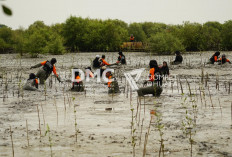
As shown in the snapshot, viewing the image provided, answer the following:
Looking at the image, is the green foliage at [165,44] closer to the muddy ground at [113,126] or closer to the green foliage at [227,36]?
the green foliage at [227,36]

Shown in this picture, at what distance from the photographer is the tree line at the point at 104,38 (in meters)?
38.2

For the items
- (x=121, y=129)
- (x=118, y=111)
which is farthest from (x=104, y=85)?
(x=121, y=129)

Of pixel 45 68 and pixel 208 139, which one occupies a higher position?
pixel 45 68

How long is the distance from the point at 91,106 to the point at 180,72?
35.7ft

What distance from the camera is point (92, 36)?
5134 centimetres

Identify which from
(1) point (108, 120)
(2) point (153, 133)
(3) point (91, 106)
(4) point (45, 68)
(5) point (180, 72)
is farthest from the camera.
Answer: (5) point (180, 72)

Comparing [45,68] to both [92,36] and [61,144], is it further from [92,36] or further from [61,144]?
[92,36]

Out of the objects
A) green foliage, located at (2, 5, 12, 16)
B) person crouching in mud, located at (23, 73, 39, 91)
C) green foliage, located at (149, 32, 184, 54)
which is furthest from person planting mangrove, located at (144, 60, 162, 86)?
green foliage, located at (149, 32, 184, 54)

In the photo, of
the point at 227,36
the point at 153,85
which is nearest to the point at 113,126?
the point at 153,85

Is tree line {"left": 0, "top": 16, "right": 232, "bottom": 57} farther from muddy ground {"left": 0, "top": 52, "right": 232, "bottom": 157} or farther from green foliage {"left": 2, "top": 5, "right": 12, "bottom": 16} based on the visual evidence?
green foliage {"left": 2, "top": 5, "right": 12, "bottom": 16}

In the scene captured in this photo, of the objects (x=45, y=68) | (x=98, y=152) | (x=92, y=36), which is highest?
(x=92, y=36)

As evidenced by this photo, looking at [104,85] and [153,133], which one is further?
[104,85]

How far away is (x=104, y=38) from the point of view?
50656 mm

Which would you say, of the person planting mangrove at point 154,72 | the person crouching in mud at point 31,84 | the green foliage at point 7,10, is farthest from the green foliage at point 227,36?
the green foliage at point 7,10
